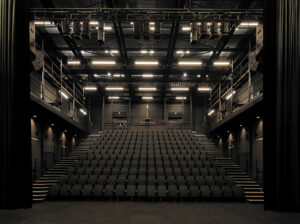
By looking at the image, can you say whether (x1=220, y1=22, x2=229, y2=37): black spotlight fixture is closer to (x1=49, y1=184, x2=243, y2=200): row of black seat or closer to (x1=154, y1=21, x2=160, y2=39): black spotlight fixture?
(x1=154, y1=21, x2=160, y2=39): black spotlight fixture

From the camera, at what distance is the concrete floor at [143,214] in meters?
4.91

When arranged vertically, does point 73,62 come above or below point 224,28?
above

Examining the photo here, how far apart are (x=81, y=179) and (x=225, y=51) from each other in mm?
8692

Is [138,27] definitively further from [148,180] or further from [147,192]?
[147,192]

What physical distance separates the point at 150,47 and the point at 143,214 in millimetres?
8282

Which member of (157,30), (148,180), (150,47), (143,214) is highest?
(150,47)

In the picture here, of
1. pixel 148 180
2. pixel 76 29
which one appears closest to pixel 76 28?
pixel 76 29
